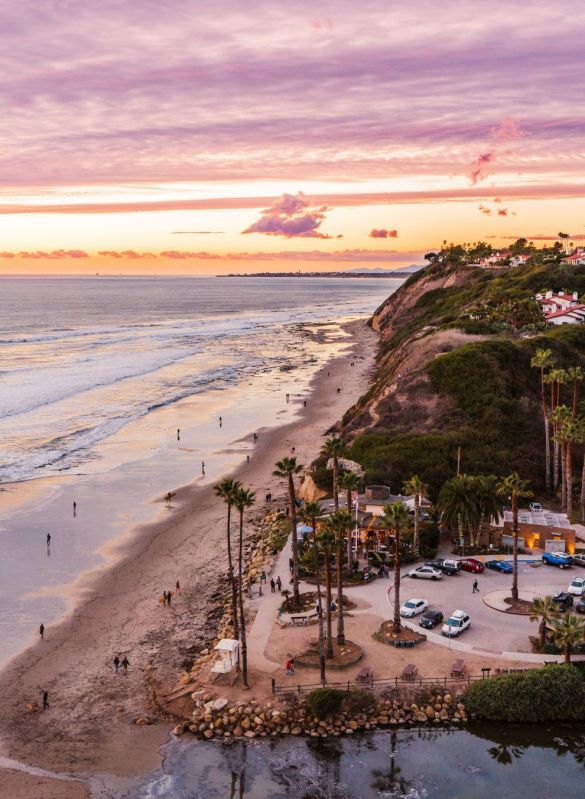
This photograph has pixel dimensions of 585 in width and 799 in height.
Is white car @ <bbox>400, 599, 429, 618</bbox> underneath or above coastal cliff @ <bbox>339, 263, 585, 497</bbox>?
underneath

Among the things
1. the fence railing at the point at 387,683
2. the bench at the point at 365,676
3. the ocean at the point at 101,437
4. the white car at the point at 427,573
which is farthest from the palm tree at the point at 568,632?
the ocean at the point at 101,437

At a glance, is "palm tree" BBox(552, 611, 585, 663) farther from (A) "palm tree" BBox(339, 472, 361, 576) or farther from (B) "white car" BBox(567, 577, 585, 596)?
(A) "palm tree" BBox(339, 472, 361, 576)

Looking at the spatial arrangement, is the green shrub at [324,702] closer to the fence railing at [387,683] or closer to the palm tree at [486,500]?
the fence railing at [387,683]

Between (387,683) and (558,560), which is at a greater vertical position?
(558,560)

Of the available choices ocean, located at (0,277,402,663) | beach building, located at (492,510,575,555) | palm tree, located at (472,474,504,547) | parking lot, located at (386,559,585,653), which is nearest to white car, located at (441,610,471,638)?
parking lot, located at (386,559,585,653)

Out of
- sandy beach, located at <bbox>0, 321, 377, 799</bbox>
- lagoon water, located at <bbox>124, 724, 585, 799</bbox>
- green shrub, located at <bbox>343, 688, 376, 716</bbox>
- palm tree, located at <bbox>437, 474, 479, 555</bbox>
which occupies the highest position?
palm tree, located at <bbox>437, 474, 479, 555</bbox>

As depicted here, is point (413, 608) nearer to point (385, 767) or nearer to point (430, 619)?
point (430, 619)

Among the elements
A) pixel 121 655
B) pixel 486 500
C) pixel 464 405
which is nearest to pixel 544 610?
pixel 486 500
